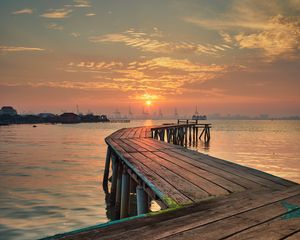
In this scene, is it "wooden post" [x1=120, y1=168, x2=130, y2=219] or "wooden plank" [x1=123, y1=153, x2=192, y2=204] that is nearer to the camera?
"wooden plank" [x1=123, y1=153, x2=192, y2=204]

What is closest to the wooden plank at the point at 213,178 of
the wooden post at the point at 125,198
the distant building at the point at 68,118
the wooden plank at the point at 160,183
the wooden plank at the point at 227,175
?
the wooden plank at the point at 227,175

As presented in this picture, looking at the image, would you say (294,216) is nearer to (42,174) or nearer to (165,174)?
(165,174)

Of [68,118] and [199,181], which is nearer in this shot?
[199,181]

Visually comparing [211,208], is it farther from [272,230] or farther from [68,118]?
[68,118]

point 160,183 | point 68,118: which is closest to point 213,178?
point 160,183

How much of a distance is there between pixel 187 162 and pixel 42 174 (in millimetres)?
10687

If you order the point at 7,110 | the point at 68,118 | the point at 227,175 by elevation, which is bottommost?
the point at 227,175

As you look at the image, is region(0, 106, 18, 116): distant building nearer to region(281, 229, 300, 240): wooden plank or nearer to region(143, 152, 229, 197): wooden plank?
region(143, 152, 229, 197): wooden plank

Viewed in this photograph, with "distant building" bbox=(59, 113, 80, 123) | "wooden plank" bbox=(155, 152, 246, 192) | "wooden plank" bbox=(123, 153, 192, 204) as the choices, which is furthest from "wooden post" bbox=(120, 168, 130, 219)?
"distant building" bbox=(59, 113, 80, 123)

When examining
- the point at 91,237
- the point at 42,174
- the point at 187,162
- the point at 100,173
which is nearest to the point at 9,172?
the point at 42,174

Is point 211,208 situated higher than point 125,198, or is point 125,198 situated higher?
point 211,208

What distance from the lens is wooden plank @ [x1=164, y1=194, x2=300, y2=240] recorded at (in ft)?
7.36

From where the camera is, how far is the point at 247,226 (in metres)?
2.46

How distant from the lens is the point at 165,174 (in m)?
4.84
